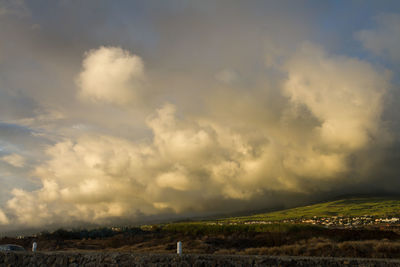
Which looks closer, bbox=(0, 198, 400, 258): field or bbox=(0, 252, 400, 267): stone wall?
bbox=(0, 252, 400, 267): stone wall

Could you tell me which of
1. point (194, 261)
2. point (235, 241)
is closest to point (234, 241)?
point (235, 241)

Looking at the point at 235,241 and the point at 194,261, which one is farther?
the point at 235,241

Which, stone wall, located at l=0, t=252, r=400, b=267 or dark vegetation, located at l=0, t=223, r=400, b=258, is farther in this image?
dark vegetation, located at l=0, t=223, r=400, b=258

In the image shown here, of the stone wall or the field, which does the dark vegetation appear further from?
the stone wall

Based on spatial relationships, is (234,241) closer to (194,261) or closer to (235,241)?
(235,241)

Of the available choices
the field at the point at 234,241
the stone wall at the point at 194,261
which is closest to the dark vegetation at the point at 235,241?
the field at the point at 234,241

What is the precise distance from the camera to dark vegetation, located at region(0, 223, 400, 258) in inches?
1273

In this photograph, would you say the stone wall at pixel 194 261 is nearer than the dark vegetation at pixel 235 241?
Yes

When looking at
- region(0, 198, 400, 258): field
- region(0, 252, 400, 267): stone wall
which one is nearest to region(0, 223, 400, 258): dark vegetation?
region(0, 198, 400, 258): field

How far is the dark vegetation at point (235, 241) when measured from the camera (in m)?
32.3

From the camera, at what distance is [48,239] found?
169 feet

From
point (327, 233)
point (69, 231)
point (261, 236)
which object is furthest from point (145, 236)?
point (327, 233)

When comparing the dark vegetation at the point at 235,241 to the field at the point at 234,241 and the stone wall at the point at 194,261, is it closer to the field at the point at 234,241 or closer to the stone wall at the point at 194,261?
the field at the point at 234,241

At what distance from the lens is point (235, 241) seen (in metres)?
45.3
